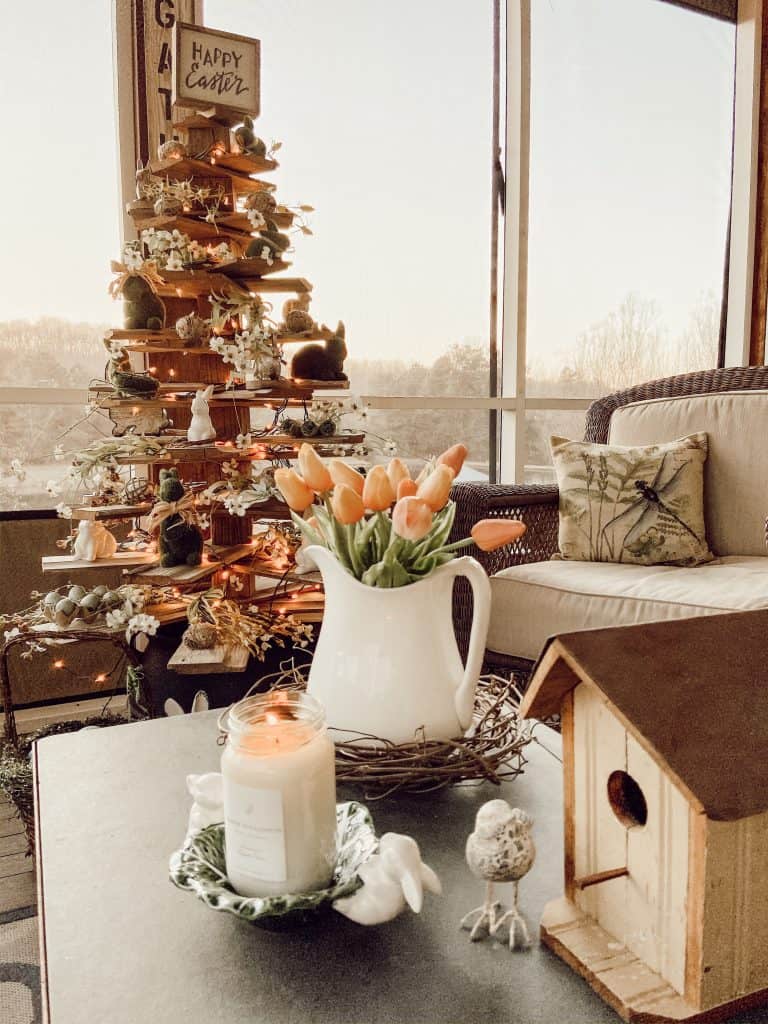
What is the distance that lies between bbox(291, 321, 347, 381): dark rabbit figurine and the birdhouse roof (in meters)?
1.49

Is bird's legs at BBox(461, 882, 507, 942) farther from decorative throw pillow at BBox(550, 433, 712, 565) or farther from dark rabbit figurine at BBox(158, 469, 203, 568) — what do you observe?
decorative throw pillow at BBox(550, 433, 712, 565)

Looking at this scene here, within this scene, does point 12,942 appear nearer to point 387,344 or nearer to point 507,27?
point 387,344

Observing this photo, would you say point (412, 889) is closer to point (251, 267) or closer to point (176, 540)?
point (176, 540)

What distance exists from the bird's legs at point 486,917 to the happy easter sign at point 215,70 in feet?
6.26

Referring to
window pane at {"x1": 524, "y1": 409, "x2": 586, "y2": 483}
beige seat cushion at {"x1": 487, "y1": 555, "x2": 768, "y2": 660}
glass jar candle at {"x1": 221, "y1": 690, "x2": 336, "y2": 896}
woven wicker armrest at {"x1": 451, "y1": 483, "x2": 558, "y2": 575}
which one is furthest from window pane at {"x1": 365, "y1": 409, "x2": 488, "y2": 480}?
glass jar candle at {"x1": 221, "y1": 690, "x2": 336, "y2": 896}

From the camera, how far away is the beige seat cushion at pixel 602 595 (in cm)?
166

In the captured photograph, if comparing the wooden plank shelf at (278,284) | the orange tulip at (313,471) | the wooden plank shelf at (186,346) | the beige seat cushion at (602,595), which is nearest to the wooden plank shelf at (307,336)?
the wooden plank shelf at (186,346)

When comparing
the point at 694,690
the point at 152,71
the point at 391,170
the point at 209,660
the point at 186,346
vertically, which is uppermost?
the point at 152,71

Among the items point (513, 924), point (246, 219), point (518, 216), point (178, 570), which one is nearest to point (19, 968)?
point (178, 570)

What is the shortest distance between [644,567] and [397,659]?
1.33 metres

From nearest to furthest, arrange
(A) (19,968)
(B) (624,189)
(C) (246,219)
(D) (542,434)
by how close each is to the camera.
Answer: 1. (A) (19,968)
2. (C) (246,219)
3. (D) (542,434)
4. (B) (624,189)

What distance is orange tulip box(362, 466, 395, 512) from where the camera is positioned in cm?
84

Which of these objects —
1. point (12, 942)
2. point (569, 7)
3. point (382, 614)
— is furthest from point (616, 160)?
point (12, 942)

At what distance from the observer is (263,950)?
0.61 meters
